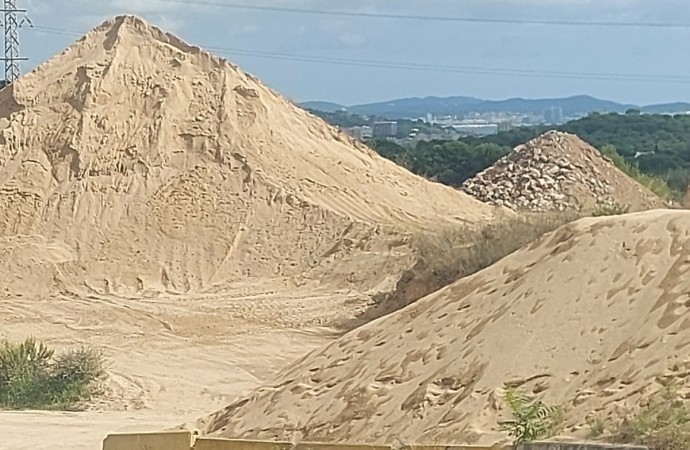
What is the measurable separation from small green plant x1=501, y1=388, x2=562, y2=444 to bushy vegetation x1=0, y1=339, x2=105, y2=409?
32.0ft

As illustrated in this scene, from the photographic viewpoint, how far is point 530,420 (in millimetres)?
8008

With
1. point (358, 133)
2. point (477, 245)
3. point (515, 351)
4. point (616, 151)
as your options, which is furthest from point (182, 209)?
point (358, 133)

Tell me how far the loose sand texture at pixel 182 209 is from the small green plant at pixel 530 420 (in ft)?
45.2

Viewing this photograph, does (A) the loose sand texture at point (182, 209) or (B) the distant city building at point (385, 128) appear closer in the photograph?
(A) the loose sand texture at point (182, 209)

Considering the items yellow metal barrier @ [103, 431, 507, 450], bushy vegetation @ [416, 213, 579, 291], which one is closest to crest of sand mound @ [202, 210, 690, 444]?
yellow metal barrier @ [103, 431, 507, 450]

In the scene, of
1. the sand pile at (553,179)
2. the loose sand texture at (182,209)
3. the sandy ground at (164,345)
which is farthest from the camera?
the sand pile at (553,179)

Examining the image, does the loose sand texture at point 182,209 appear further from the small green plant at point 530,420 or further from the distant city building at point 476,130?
the distant city building at point 476,130

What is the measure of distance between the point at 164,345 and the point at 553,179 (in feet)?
57.5

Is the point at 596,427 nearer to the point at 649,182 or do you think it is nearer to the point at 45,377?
the point at 45,377

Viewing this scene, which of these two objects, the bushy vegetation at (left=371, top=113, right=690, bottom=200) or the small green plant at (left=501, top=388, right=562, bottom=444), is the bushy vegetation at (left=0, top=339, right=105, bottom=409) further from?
the bushy vegetation at (left=371, top=113, right=690, bottom=200)

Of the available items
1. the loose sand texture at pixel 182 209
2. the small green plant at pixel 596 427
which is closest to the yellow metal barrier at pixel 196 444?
the small green plant at pixel 596 427

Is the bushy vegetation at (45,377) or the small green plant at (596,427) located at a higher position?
the small green plant at (596,427)

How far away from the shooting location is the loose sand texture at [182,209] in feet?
85.5

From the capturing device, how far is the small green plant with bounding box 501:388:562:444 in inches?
311
